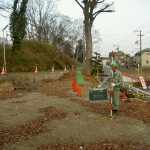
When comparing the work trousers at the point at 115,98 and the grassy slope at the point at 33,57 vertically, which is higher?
the grassy slope at the point at 33,57

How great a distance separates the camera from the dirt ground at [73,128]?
4742mm

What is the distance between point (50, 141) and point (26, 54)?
20140 millimetres

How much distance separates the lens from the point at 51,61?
2677cm

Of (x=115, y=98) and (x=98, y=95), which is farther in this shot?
(x=98, y=95)

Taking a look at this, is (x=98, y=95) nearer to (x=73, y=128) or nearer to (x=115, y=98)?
(x=115, y=98)

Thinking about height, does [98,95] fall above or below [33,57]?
below

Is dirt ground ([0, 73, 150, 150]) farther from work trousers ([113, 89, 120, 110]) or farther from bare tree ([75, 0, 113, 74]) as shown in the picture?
bare tree ([75, 0, 113, 74])

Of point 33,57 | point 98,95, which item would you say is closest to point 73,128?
point 98,95

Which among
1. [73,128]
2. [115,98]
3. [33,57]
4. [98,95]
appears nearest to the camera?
[73,128]

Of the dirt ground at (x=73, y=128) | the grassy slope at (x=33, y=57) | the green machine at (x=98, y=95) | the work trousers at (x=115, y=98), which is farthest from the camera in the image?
the grassy slope at (x=33, y=57)

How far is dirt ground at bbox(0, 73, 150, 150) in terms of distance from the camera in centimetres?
474

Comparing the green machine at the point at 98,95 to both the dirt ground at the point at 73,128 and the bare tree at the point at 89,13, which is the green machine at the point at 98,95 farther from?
the bare tree at the point at 89,13

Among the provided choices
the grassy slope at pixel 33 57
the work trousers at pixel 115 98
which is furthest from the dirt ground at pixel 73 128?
the grassy slope at pixel 33 57

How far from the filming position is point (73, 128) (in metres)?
5.93
